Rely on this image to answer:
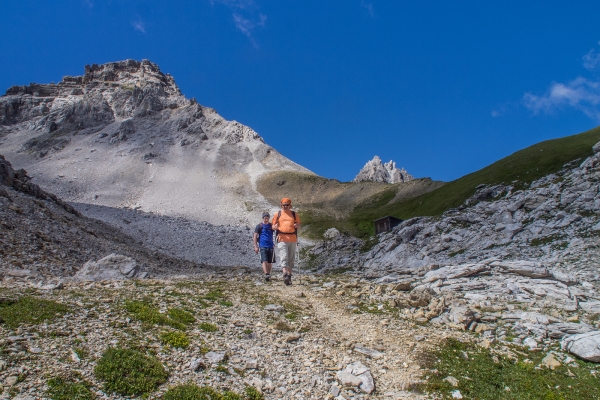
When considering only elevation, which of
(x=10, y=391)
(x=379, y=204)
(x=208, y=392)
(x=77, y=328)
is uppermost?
(x=379, y=204)

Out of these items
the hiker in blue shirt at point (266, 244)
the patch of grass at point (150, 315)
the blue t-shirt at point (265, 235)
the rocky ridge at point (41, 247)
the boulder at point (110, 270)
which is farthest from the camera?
the blue t-shirt at point (265, 235)

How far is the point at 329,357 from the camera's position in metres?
9.47

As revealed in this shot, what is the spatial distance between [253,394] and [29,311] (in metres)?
6.19

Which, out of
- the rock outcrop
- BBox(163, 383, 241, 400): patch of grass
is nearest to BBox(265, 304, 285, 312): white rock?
BBox(163, 383, 241, 400): patch of grass

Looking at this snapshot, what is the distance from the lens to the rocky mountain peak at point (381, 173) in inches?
6427

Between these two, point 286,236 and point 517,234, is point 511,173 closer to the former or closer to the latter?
point 517,234

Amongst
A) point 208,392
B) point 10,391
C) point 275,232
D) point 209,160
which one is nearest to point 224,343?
point 208,392

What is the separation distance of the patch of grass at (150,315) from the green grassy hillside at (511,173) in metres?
50.6

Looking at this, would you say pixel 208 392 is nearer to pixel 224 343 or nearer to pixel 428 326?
pixel 224 343

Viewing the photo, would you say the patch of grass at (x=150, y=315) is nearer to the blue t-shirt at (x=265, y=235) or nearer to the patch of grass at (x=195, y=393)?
the patch of grass at (x=195, y=393)

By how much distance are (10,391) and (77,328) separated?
269 cm

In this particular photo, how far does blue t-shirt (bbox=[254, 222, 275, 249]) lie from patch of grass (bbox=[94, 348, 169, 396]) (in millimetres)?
10771

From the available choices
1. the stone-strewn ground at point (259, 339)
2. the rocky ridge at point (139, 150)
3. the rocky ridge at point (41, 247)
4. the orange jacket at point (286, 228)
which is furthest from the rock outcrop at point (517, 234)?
the rocky ridge at point (139, 150)

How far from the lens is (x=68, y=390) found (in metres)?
6.48
